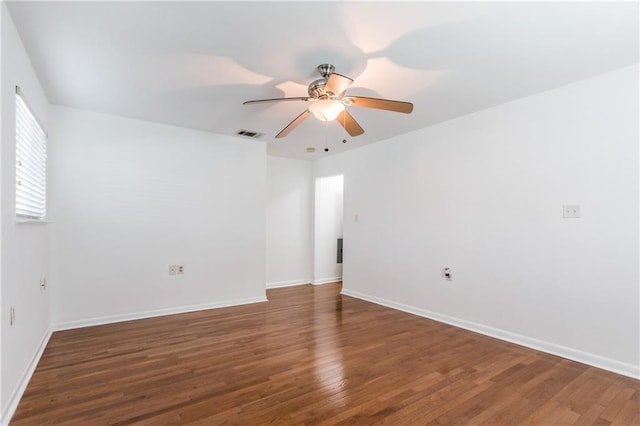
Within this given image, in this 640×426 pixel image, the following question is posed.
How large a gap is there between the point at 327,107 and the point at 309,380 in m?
1.98

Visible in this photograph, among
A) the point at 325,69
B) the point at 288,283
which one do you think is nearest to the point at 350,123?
Answer: the point at 325,69

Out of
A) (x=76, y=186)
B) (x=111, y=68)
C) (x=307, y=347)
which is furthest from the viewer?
(x=76, y=186)

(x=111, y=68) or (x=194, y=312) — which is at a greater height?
(x=111, y=68)

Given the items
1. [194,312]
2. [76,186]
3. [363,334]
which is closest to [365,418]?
[363,334]

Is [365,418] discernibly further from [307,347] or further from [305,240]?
[305,240]

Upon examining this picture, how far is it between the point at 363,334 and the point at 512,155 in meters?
2.30

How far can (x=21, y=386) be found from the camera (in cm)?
208

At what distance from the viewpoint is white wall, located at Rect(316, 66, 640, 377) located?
247 cm

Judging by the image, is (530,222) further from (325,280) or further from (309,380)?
(325,280)

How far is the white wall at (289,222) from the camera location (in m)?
5.52

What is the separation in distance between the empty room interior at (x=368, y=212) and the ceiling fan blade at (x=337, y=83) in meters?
0.02

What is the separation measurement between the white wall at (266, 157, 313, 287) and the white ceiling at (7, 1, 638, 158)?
94.9 inches

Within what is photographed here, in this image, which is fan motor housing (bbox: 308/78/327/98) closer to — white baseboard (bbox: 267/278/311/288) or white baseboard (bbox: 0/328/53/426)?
white baseboard (bbox: 0/328/53/426)

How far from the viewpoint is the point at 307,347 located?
9.43ft
